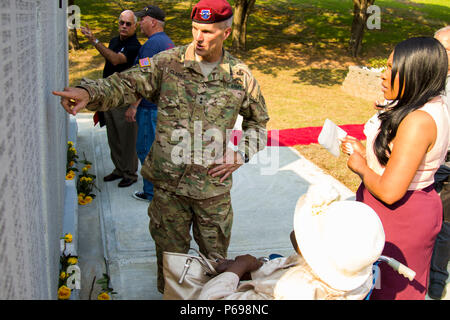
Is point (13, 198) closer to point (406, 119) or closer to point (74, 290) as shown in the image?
point (406, 119)

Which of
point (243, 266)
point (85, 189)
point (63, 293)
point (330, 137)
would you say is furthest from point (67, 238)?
point (330, 137)

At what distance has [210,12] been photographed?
8.35 feet

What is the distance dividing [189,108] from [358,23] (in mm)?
14555

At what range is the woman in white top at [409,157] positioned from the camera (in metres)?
2.05

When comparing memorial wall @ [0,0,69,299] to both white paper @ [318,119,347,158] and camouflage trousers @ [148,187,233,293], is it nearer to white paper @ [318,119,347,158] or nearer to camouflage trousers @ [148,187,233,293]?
camouflage trousers @ [148,187,233,293]

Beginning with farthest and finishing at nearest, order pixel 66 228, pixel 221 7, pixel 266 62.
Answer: pixel 266 62
pixel 66 228
pixel 221 7

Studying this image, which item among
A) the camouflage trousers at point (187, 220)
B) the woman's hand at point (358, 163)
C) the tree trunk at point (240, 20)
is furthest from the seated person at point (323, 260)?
the tree trunk at point (240, 20)

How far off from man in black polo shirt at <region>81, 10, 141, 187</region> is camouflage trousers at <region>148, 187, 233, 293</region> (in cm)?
216

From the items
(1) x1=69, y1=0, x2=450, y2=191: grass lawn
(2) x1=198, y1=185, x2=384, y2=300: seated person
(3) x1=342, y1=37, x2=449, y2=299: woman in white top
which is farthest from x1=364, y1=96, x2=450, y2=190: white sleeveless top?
(1) x1=69, y1=0, x2=450, y2=191: grass lawn

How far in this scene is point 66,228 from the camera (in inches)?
139

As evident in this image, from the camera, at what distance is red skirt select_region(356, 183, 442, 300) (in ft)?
7.35

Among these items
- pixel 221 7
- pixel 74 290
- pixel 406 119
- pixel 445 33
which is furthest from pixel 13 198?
pixel 445 33

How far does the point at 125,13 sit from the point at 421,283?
3972mm

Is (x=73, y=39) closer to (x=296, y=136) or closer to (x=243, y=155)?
(x=296, y=136)
